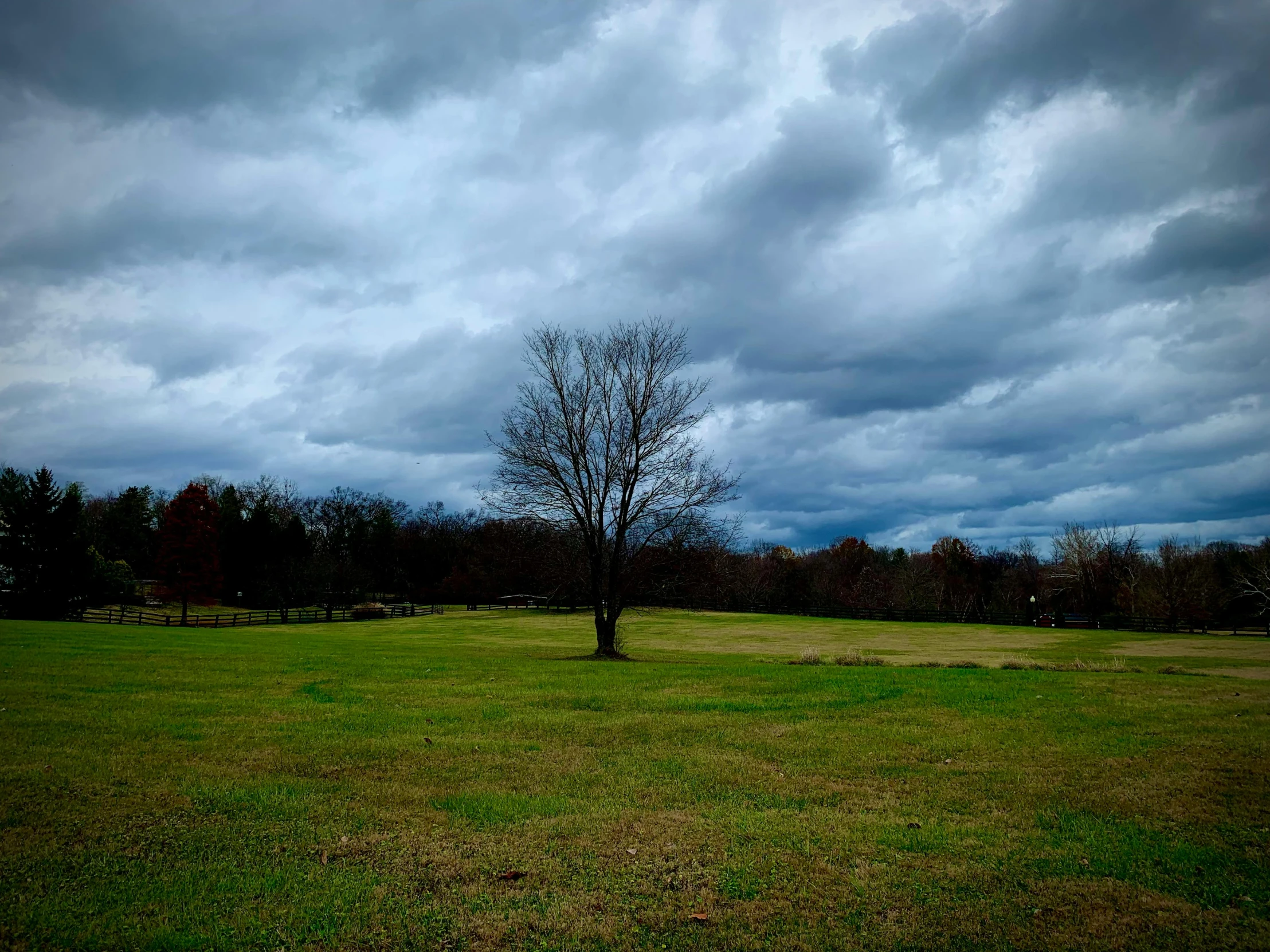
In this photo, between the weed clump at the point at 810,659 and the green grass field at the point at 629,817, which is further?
the weed clump at the point at 810,659

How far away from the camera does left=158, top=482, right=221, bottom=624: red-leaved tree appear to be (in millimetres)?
81500

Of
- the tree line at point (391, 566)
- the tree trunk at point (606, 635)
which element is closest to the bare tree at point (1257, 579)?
the tree line at point (391, 566)

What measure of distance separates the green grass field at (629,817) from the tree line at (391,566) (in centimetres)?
2660

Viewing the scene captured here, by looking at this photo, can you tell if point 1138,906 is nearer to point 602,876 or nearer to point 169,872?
point 602,876

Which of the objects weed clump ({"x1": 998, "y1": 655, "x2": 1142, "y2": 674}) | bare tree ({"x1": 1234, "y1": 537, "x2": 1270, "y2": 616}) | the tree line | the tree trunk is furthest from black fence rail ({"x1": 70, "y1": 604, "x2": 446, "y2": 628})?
Result: bare tree ({"x1": 1234, "y1": 537, "x2": 1270, "y2": 616})

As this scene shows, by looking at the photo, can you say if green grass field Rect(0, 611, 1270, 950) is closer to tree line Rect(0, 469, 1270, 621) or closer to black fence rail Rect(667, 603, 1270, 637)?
tree line Rect(0, 469, 1270, 621)

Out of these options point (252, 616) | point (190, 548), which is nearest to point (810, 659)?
point (252, 616)

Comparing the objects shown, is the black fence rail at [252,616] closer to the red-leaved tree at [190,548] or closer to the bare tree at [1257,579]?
the red-leaved tree at [190,548]

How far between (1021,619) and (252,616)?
87.2 metres

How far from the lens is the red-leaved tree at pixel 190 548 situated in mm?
81500

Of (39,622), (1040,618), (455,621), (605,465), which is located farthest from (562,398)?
(1040,618)

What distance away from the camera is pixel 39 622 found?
128 feet

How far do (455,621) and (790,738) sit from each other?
6640cm

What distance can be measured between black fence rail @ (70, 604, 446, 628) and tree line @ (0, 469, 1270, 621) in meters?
2.12
